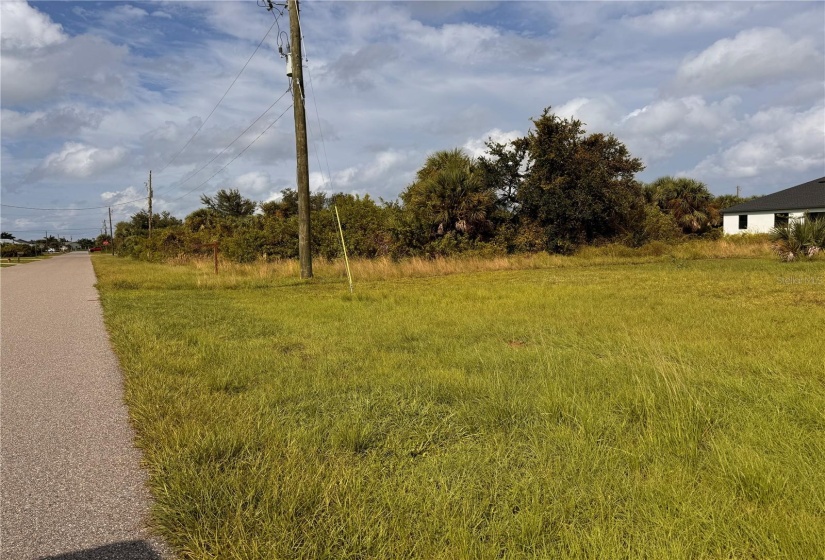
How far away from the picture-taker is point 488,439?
12.3 ft

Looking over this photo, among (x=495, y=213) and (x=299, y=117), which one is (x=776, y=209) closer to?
(x=495, y=213)

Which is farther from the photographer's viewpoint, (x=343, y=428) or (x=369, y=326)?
(x=369, y=326)

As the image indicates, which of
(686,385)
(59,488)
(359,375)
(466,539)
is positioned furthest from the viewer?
(359,375)

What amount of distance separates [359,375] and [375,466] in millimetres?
2144

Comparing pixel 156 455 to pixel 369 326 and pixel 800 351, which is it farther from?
pixel 800 351

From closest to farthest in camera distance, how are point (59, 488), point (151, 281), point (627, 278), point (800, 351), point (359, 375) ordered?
point (59, 488), point (359, 375), point (800, 351), point (627, 278), point (151, 281)

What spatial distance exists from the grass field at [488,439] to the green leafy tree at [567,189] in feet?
66.8

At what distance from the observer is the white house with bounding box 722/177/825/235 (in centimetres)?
3656

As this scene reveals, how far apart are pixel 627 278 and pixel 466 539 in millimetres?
14855

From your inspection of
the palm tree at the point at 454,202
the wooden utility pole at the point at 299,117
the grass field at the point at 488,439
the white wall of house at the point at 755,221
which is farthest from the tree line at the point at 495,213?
the grass field at the point at 488,439

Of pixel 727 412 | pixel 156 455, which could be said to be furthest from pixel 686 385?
pixel 156 455

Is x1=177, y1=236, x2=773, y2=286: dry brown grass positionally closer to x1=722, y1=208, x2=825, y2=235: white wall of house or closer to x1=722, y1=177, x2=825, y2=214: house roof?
x1=722, y1=208, x2=825, y2=235: white wall of house

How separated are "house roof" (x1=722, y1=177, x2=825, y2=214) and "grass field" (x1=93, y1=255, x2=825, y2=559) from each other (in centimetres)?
3659

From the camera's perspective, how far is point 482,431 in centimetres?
388
